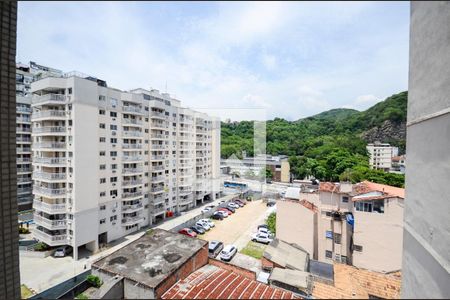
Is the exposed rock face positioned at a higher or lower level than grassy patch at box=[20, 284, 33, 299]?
higher

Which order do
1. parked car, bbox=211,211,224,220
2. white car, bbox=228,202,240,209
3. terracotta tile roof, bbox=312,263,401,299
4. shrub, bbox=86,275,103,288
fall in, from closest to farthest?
terracotta tile roof, bbox=312,263,401,299 → shrub, bbox=86,275,103,288 → parked car, bbox=211,211,224,220 → white car, bbox=228,202,240,209

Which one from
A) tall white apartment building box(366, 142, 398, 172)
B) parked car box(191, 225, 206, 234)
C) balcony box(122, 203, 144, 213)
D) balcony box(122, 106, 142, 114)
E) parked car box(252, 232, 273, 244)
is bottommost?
parked car box(191, 225, 206, 234)

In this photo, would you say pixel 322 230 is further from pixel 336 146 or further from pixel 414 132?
pixel 414 132

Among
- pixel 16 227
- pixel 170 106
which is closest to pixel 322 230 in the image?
pixel 16 227

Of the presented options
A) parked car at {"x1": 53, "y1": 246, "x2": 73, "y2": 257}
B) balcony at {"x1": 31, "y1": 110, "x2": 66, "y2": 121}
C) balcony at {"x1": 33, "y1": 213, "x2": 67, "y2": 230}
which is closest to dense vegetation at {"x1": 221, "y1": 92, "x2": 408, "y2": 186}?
balcony at {"x1": 31, "y1": 110, "x2": 66, "y2": 121}

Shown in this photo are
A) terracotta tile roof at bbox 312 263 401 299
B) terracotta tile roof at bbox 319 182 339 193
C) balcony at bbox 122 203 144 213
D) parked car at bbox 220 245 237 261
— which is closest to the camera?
terracotta tile roof at bbox 312 263 401 299

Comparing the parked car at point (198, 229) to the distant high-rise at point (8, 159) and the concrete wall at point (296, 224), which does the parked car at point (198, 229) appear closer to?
the concrete wall at point (296, 224)

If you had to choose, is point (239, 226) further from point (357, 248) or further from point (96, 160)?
point (96, 160)

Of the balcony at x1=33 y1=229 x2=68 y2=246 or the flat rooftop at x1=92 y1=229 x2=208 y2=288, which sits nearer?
the flat rooftop at x1=92 y1=229 x2=208 y2=288

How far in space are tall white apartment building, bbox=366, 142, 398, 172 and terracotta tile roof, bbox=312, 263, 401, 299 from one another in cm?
209

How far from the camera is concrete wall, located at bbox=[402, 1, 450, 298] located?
35.3 inches

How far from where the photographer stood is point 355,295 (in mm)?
3402

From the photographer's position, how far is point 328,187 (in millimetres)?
5070

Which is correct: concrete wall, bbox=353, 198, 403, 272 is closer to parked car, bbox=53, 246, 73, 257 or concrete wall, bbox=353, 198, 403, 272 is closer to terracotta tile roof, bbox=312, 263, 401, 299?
terracotta tile roof, bbox=312, 263, 401, 299
